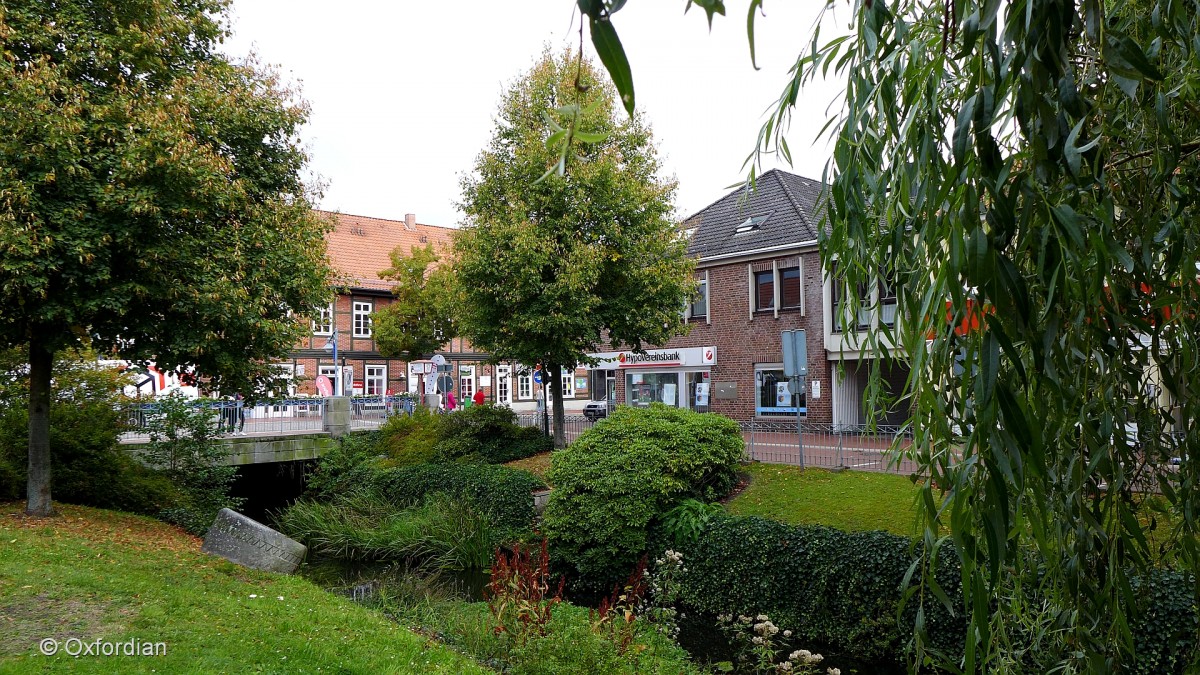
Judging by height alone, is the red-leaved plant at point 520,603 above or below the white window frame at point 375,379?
below

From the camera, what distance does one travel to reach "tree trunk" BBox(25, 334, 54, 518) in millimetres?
Result: 11336

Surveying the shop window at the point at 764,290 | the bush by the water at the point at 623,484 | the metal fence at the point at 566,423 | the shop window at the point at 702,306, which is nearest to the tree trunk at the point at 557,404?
the metal fence at the point at 566,423

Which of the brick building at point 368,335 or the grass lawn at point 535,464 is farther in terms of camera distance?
the brick building at point 368,335

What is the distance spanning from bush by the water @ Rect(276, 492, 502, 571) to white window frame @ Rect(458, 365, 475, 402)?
107ft

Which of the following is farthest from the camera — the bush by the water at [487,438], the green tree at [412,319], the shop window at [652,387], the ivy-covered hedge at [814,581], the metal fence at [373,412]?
the green tree at [412,319]

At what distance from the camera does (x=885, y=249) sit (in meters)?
2.36

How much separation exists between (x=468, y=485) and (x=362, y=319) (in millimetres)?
29910

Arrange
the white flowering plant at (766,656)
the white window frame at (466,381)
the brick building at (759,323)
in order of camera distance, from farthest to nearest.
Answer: the white window frame at (466,381)
the brick building at (759,323)
the white flowering plant at (766,656)

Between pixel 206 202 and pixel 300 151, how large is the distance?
2.67 meters

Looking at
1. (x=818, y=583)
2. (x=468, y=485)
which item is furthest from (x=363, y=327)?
(x=818, y=583)

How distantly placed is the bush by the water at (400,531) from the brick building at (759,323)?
30.9 ft

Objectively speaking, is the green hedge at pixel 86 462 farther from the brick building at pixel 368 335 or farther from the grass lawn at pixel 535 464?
the brick building at pixel 368 335

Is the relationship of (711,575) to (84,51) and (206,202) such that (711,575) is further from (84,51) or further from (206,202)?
(84,51)

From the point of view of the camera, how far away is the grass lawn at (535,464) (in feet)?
55.2
